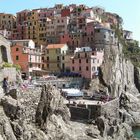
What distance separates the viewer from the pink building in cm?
8850

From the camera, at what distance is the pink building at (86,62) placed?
290ft

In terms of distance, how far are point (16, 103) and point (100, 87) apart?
186 ft

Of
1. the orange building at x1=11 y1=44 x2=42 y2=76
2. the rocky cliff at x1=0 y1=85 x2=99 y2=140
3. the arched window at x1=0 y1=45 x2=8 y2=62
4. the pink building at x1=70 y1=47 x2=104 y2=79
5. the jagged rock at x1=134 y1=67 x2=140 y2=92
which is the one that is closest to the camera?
the rocky cliff at x1=0 y1=85 x2=99 y2=140

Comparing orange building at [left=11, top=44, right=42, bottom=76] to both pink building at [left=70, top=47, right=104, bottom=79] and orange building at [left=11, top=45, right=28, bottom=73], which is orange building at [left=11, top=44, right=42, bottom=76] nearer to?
orange building at [left=11, top=45, right=28, bottom=73]

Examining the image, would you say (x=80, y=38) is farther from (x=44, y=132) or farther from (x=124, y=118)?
(x=44, y=132)

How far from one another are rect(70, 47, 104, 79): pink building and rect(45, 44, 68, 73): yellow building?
4.42 meters

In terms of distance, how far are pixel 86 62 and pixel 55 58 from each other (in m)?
10.3

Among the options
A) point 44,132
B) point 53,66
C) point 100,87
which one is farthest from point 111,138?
point 53,66

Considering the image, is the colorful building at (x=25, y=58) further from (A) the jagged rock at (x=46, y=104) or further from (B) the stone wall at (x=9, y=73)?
(A) the jagged rock at (x=46, y=104)

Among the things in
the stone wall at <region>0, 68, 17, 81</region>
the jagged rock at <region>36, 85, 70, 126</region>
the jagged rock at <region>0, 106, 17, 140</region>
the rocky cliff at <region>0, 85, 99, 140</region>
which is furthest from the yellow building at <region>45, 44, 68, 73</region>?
the jagged rock at <region>0, 106, 17, 140</region>

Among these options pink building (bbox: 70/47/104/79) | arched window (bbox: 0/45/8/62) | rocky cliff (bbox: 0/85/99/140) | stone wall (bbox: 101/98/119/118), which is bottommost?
stone wall (bbox: 101/98/119/118)

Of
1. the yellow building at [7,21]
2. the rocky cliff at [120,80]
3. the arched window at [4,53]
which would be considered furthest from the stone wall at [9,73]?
the yellow building at [7,21]

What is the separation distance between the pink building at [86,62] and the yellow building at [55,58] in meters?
4.42

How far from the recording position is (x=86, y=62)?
8894 centimetres
